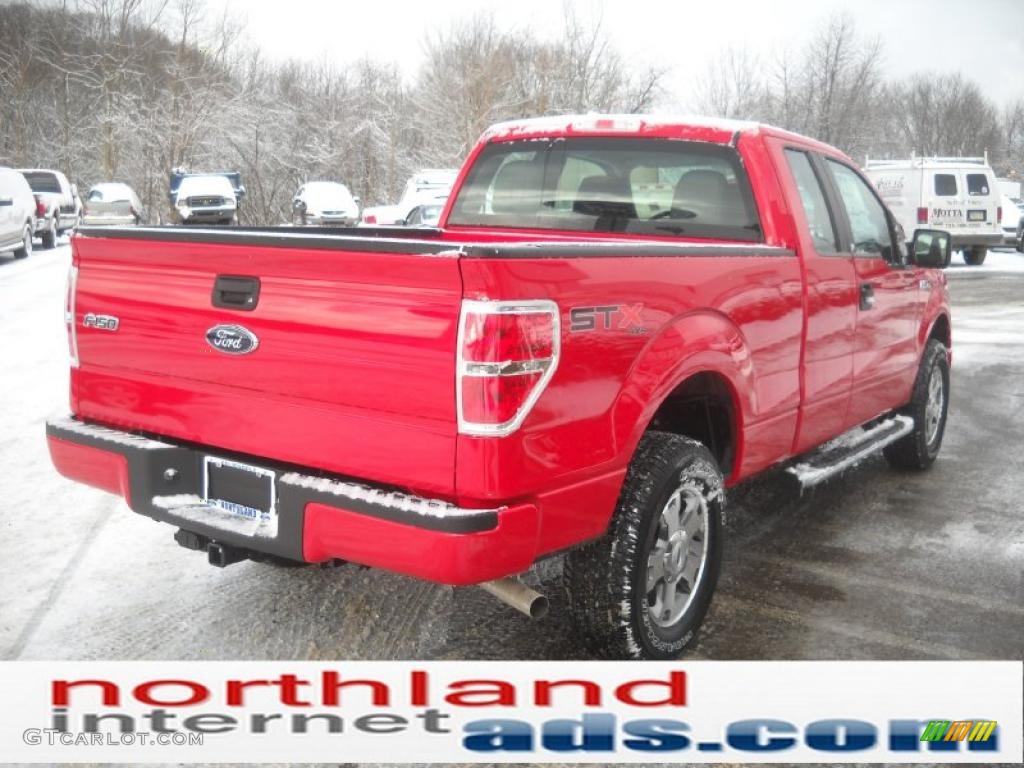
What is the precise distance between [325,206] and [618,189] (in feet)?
84.4

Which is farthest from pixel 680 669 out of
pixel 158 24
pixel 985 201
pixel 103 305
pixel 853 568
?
pixel 158 24

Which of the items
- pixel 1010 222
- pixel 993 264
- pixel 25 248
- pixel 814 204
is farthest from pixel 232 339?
pixel 1010 222

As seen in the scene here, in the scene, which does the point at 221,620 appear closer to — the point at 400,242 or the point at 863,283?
the point at 400,242

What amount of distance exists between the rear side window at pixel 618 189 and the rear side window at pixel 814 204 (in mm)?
353

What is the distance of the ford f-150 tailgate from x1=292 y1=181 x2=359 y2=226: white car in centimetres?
2555

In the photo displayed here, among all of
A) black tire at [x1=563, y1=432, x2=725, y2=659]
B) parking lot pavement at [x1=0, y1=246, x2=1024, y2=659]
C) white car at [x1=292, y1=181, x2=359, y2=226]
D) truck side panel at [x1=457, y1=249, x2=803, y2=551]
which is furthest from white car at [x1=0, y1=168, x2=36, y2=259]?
black tire at [x1=563, y1=432, x2=725, y2=659]

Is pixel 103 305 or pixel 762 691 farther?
pixel 103 305

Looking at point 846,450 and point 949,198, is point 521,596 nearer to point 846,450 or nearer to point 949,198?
point 846,450

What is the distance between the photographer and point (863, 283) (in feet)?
16.2

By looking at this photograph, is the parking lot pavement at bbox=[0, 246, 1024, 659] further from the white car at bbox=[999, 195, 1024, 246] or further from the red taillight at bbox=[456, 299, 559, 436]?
the white car at bbox=[999, 195, 1024, 246]

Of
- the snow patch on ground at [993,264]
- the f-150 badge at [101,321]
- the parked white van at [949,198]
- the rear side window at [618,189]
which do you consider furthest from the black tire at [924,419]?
the parked white van at [949,198]

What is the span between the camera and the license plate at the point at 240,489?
3084 millimetres

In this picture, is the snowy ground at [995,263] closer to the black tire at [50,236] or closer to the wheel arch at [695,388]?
the wheel arch at [695,388]

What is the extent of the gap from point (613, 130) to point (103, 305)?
94.0 inches
